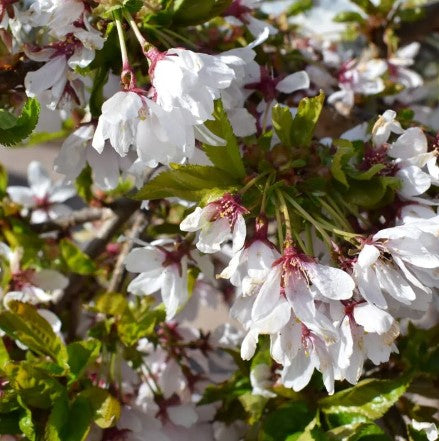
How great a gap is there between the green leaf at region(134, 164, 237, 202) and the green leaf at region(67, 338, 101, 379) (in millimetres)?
198

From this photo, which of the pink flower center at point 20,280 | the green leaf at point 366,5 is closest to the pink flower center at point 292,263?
the pink flower center at point 20,280

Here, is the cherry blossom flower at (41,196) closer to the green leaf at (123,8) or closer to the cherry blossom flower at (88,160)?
the cherry blossom flower at (88,160)

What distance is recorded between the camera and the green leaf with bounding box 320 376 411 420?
2.38 ft

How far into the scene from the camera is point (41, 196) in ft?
4.22

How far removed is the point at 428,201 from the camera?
0.67m

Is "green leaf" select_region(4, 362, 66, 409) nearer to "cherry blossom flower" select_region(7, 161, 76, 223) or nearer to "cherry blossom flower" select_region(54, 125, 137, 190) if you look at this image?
"cherry blossom flower" select_region(54, 125, 137, 190)

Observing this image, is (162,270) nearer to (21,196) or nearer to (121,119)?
(121,119)

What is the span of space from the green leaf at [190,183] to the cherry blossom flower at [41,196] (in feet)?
2.04

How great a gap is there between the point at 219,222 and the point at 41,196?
757 millimetres

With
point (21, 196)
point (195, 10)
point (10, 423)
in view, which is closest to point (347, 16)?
point (195, 10)

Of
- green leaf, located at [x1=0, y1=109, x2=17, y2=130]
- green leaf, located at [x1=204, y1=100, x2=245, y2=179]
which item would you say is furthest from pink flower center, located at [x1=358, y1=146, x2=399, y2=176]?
green leaf, located at [x1=0, y1=109, x2=17, y2=130]

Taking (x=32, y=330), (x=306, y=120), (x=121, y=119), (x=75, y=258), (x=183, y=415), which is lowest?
(x=183, y=415)

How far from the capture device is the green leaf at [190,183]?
2.11 feet

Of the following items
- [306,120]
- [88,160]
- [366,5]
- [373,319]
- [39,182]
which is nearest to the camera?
[373,319]
